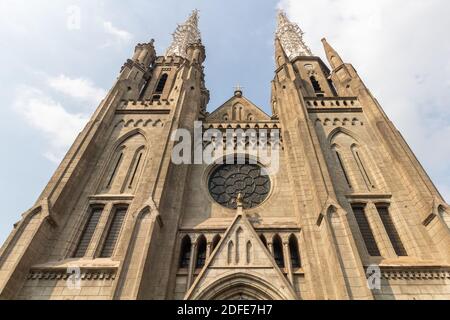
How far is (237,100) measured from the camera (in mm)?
22859

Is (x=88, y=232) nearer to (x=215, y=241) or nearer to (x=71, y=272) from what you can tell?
(x=71, y=272)

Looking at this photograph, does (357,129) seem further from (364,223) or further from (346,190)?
(364,223)

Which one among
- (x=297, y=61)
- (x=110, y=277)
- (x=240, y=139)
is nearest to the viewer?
(x=110, y=277)

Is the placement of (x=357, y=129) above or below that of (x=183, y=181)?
above

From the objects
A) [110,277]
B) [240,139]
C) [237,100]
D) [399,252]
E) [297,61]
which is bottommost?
[110,277]

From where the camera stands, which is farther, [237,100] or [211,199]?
[237,100]

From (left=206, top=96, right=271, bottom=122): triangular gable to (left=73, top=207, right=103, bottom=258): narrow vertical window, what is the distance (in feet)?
33.5

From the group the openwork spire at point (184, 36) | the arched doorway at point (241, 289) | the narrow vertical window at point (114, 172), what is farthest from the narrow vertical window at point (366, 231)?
the openwork spire at point (184, 36)

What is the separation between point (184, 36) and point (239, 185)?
2722cm

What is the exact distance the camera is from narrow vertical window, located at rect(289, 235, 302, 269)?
12.1 meters

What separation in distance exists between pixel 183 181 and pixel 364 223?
888cm
